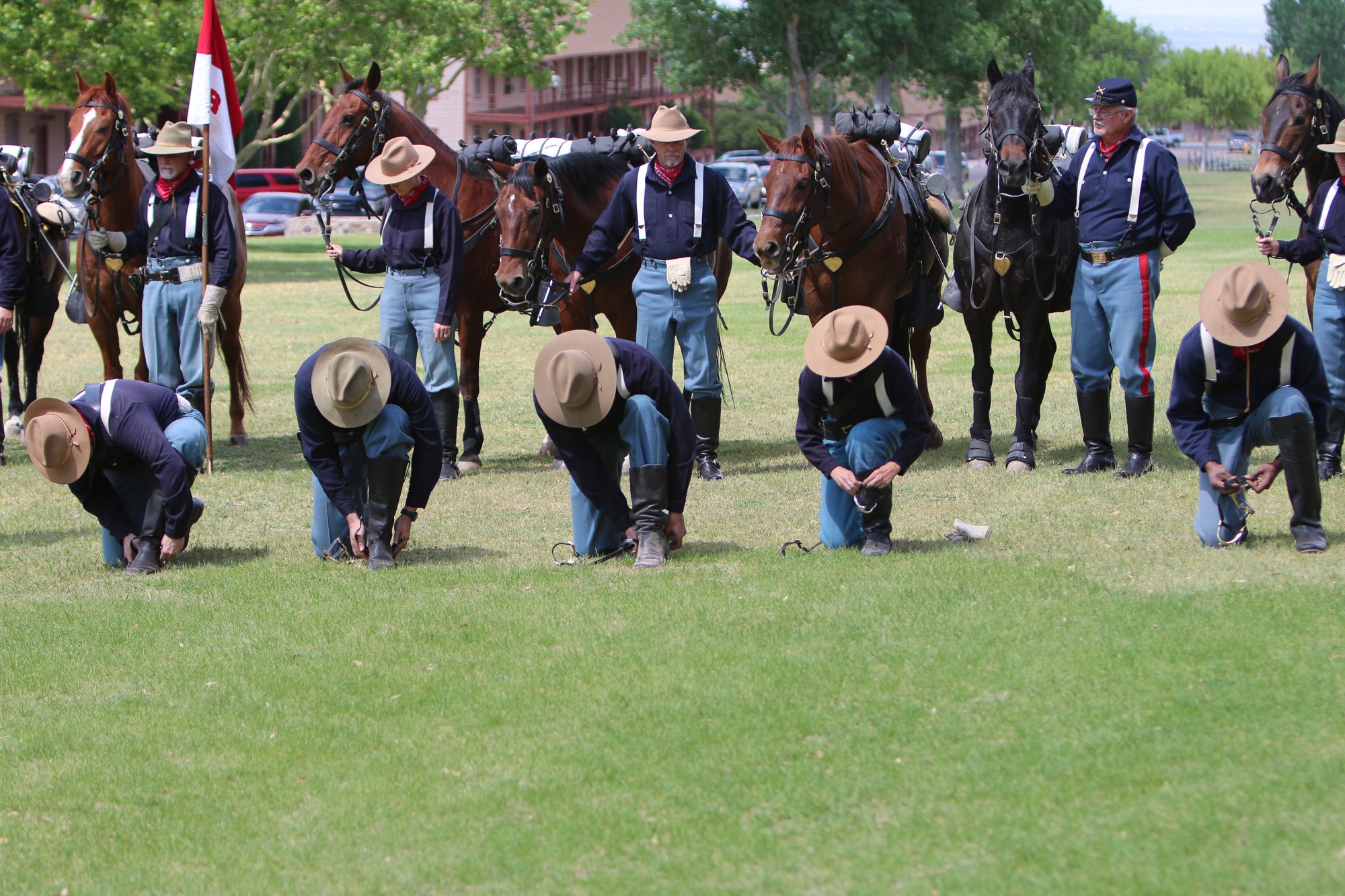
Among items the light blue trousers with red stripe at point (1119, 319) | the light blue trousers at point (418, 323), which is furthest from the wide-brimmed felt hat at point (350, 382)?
the light blue trousers with red stripe at point (1119, 319)

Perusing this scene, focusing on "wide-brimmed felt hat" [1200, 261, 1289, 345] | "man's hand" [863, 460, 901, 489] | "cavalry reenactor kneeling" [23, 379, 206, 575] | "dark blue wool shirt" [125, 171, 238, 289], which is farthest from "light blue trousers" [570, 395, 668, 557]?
"dark blue wool shirt" [125, 171, 238, 289]

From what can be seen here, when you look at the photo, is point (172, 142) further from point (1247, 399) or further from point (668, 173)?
point (1247, 399)

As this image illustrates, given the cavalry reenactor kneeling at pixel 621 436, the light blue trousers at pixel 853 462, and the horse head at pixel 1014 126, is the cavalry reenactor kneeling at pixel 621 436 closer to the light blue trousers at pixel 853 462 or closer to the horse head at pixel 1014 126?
the light blue trousers at pixel 853 462

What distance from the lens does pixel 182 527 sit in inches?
304

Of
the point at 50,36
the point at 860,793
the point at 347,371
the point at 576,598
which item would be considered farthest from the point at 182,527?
the point at 50,36

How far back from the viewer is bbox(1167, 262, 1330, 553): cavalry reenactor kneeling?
704 cm

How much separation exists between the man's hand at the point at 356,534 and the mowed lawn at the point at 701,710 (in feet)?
0.45

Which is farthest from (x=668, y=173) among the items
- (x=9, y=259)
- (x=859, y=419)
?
(x=9, y=259)

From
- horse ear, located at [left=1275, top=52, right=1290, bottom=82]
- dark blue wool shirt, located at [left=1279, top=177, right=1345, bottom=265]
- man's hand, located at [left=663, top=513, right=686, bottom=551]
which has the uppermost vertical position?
horse ear, located at [left=1275, top=52, right=1290, bottom=82]

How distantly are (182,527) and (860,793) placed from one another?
14.0 ft

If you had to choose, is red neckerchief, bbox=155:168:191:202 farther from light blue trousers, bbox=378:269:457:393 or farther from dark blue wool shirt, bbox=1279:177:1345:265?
dark blue wool shirt, bbox=1279:177:1345:265

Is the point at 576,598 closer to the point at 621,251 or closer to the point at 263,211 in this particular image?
the point at 621,251

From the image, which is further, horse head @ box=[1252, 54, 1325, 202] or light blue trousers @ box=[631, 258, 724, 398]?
light blue trousers @ box=[631, 258, 724, 398]

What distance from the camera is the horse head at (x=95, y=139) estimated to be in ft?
34.4
